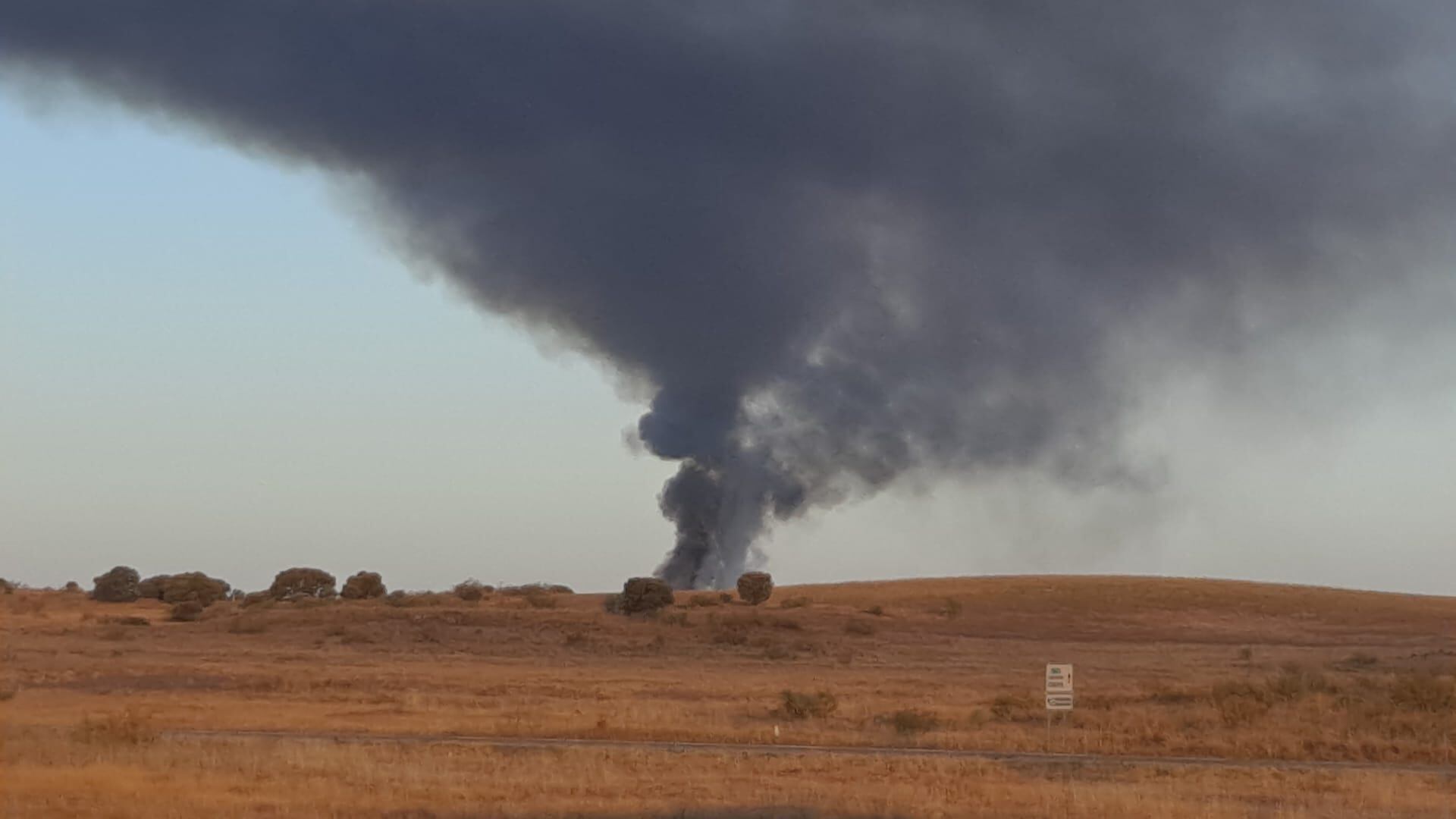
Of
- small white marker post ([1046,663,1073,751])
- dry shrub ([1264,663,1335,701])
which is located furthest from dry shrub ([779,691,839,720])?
dry shrub ([1264,663,1335,701])

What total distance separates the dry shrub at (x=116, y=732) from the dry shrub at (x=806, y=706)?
49.6ft

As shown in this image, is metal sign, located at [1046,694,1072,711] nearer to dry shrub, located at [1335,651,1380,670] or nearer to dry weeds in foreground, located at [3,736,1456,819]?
dry weeds in foreground, located at [3,736,1456,819]

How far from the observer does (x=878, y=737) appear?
109 feet

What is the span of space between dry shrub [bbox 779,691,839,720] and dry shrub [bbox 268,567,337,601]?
233 feet

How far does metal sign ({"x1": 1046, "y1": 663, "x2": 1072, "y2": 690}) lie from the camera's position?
32.2m

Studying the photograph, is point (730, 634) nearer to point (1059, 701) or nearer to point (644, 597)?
point (644, 597)

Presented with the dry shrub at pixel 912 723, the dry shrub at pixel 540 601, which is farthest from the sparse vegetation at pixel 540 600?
the dry shrub at pixel 912 723

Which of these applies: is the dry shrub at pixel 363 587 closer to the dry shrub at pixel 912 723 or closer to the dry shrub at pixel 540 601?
the dry shrub at pixel 540 601

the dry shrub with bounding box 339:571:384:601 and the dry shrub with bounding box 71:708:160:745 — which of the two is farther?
the dry shrub with bounding box 339:571:384:601

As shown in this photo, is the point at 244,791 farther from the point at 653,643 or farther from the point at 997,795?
the point at 653,643

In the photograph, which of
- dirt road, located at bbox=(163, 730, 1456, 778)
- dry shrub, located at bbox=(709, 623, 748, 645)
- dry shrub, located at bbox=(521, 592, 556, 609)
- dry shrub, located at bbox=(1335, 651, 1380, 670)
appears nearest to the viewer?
dirt road, located at bbox=(163, 730, 1456, 778)

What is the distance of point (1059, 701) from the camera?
31.9 m

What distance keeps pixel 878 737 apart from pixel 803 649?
3405 cm

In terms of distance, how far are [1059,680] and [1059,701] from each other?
28.0 inches
